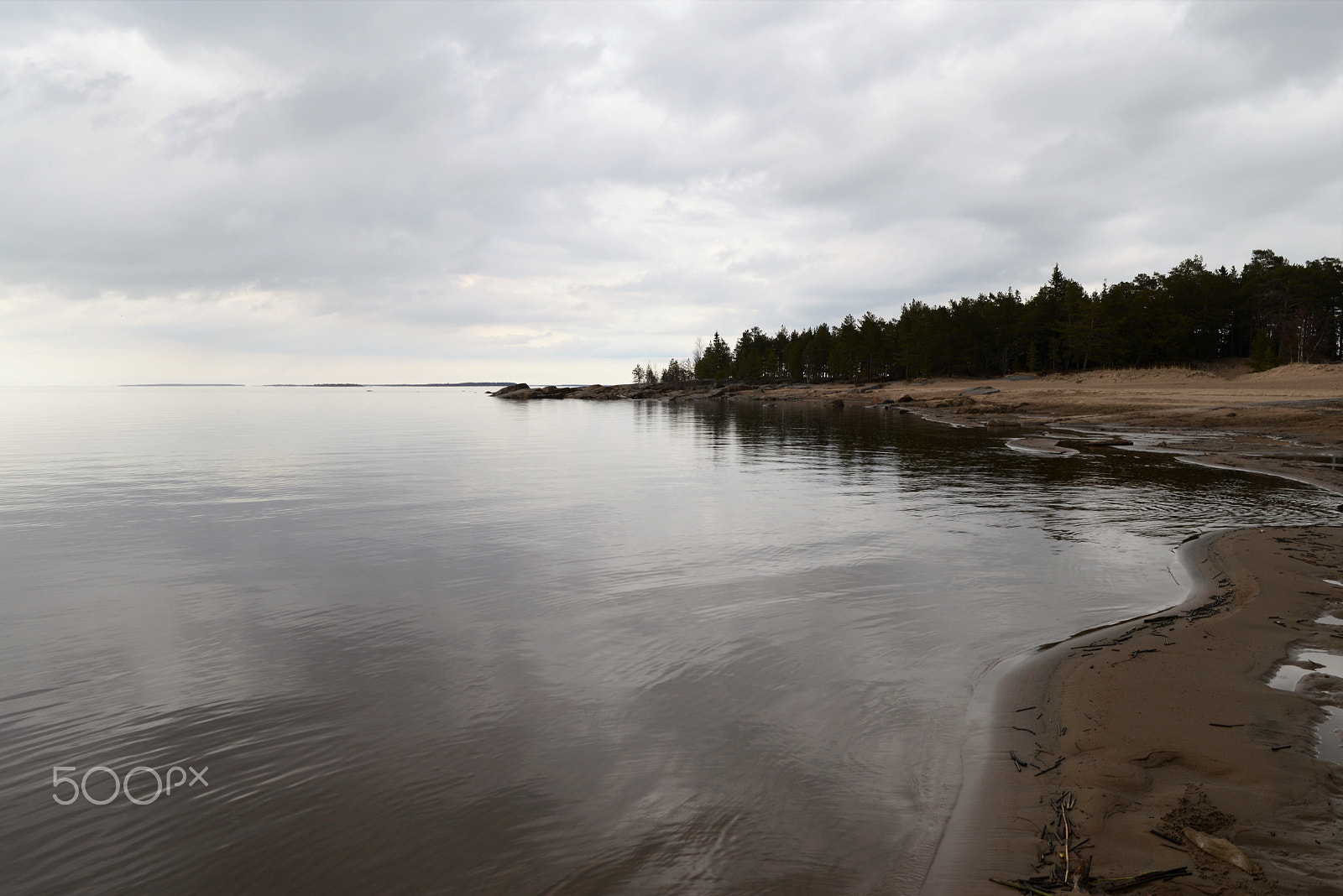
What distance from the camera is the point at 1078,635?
25.9ft

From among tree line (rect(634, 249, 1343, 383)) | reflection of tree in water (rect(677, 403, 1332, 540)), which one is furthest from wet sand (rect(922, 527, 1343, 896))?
tree line (rect(634, 249, 1343, 383))

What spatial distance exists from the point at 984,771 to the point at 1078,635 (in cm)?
372

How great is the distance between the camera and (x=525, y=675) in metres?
7.14

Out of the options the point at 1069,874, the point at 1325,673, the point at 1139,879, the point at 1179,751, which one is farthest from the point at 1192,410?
the point at 1069,874

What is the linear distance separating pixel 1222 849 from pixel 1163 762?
1101 mm

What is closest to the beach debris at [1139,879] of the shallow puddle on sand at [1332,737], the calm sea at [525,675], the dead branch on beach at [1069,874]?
the dead branch on beach at [1069,874]

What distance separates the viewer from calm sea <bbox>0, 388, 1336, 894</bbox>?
4.44 metres

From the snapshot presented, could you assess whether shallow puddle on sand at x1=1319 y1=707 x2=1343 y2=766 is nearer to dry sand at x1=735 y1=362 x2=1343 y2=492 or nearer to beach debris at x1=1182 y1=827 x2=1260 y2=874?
beach debris at x1=1182 y1=827 x2=1260 y2=874

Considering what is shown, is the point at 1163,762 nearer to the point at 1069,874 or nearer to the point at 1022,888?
the point at 1069,874

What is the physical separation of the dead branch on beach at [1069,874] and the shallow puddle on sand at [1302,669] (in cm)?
353

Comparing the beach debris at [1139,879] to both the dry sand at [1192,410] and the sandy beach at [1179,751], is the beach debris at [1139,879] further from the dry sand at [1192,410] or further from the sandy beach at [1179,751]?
the dry sand at [1192,410]

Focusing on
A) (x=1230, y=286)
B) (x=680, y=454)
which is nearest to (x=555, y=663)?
(x=680, y=454)

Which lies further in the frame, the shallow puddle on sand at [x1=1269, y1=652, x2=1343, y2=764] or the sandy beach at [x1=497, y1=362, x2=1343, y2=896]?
the shallow puddle on sand at [x1=1269, y1=652, x2=1343, y2=764]

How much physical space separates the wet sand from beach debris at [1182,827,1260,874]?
0.04 meters
